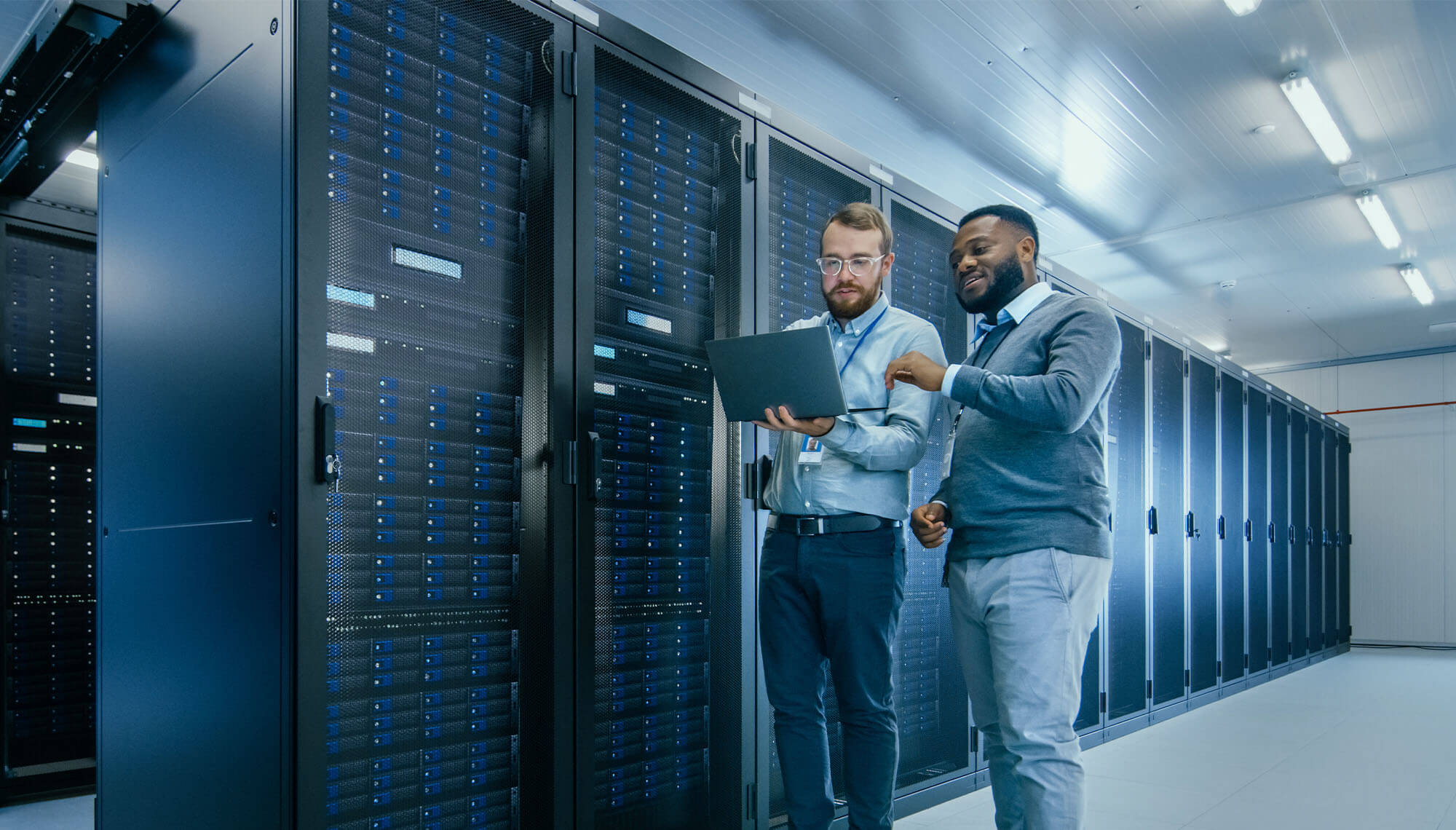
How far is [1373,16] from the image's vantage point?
4184 millimetres

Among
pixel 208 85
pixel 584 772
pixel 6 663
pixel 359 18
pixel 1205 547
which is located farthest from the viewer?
pixel 1205 547

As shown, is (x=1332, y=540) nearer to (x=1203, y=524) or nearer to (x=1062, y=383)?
(x=1203, y=524)

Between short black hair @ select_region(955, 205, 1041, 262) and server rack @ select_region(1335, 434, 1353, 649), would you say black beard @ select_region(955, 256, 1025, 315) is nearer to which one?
short black hair @ select_region(955, 205, 1041, 262)

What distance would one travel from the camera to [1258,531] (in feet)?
22.5

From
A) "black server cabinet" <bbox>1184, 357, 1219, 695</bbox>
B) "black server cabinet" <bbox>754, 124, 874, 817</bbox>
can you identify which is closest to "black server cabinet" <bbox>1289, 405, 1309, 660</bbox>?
"black server cabinet" <bbox>1184, 357, 1219, 695</bbox>

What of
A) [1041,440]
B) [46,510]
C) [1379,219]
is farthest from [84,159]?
[1379,219]

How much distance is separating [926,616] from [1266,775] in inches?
67.7

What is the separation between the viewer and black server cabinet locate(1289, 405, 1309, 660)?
7832mm

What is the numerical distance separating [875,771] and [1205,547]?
15.6ft

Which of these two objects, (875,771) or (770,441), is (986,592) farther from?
(770,441)

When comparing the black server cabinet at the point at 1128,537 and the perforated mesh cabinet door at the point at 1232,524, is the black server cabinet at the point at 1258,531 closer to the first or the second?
the perforated mesh cabinet door at the point at 1232,524

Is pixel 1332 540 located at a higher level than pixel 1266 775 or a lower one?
higher

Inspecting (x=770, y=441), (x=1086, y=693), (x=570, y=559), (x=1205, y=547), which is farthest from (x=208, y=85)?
(x=1205, y=547)

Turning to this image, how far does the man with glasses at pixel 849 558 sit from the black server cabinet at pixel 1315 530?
812 cm
